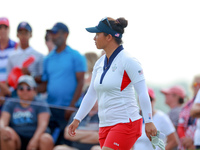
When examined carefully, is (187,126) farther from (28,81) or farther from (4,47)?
(4,47)

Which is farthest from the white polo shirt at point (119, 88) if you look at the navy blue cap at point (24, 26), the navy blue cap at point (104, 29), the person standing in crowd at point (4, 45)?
the person standing in crowd at point (4, 45)

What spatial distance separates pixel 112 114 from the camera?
4.08 meters

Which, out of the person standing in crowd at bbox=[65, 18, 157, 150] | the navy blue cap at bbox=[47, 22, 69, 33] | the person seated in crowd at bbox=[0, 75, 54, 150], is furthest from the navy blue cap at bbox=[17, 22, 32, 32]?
the person standing in crowd at bbox=[65, 18, 157, 150]

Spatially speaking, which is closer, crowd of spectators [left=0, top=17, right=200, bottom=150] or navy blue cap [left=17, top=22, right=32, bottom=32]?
crowd of spectators [left=0, top=17, right=200, bottom=150]

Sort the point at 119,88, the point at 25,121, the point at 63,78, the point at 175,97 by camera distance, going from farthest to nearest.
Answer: the point at 175,97 → the point at 63,78 → the point at 25,121 → the point at 119,88

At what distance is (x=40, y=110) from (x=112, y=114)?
3130mm

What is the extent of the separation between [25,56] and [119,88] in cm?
382

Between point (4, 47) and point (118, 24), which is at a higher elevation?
point (118, 24)

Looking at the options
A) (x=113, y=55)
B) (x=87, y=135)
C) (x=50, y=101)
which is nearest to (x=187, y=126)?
(x=87, y=135)

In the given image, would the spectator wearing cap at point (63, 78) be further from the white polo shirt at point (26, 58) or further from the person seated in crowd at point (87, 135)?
the person seated in crowd at point (87, 135)

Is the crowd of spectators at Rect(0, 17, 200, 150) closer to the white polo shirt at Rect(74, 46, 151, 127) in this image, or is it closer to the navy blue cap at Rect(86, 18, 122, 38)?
the white polo shirt at Rect(74, 46, 151, 127)

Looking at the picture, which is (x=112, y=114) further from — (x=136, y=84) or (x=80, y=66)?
(x=80, y=66)

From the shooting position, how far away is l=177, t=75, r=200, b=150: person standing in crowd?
265 inches

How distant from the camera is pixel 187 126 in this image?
23.2ft
